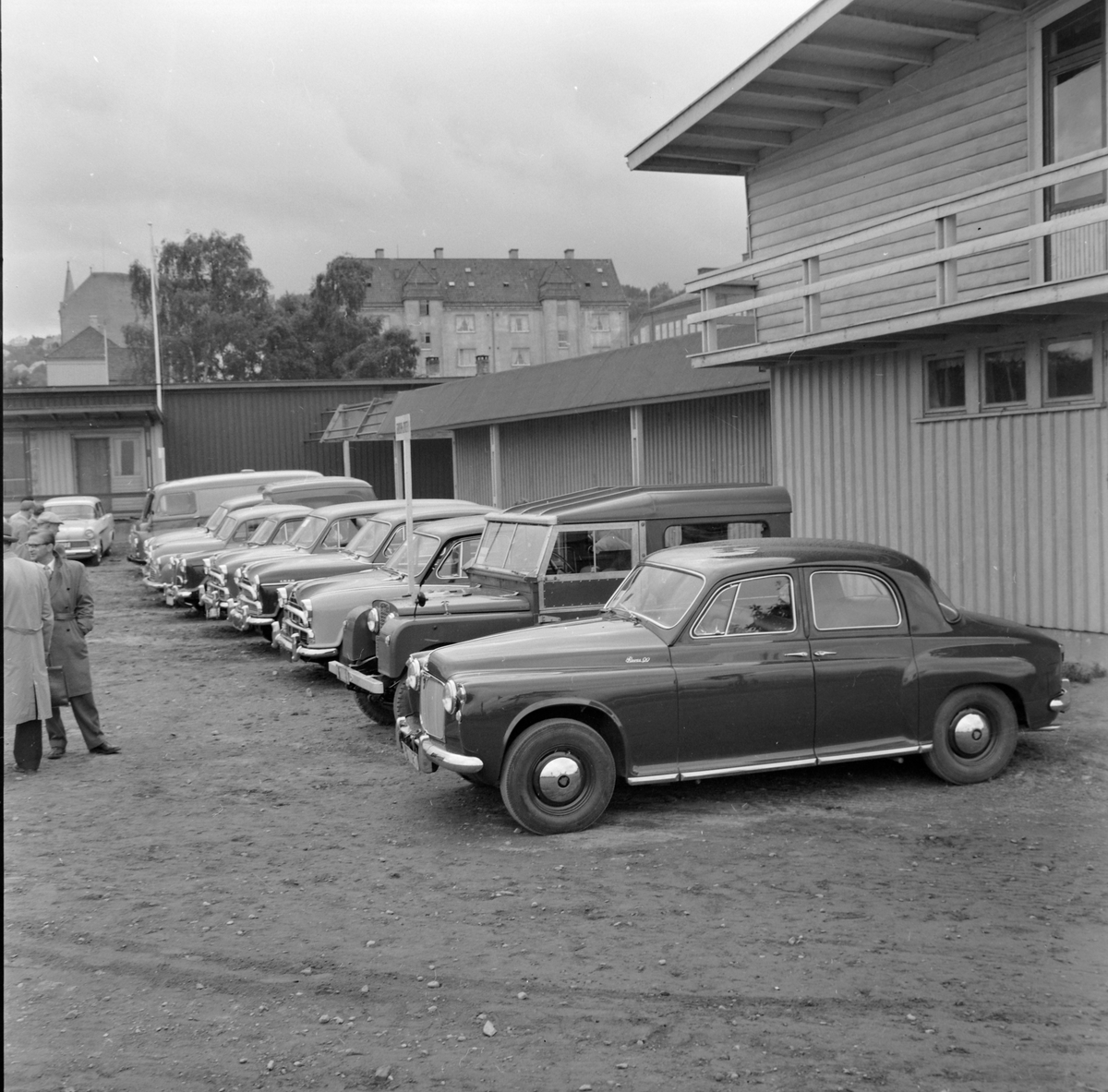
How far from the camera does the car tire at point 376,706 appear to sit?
9656mm

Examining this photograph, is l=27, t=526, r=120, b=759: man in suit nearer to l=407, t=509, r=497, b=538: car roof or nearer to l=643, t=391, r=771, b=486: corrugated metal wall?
l=407, t=509, r=497, b=538: car roof

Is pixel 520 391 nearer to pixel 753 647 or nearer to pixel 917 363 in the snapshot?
pixel 917 363

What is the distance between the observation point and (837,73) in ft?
40.4

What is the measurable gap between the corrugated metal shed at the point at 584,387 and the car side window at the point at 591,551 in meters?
6.45

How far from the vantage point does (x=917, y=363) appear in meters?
11.8

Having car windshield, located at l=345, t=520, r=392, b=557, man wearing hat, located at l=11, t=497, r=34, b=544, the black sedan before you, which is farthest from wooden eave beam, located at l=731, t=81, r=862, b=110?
man wearing hat, located at l=11, t=497, r=34, b=544

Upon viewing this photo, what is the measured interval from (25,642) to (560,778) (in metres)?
3.79

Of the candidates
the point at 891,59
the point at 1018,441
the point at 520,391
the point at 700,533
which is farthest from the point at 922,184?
the point at 520,391

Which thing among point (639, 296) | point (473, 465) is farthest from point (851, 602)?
point (639, 296)

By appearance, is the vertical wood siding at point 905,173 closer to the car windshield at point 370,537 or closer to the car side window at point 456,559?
the car side window at point 456,559

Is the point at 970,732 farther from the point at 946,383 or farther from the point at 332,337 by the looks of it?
the point at 332,337

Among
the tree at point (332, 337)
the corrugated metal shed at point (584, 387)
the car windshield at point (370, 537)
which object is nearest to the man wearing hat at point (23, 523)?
the car windshield at point (370, 537)

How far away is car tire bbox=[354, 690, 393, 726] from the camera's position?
966 cm

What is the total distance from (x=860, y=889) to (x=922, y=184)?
8.68 meters
